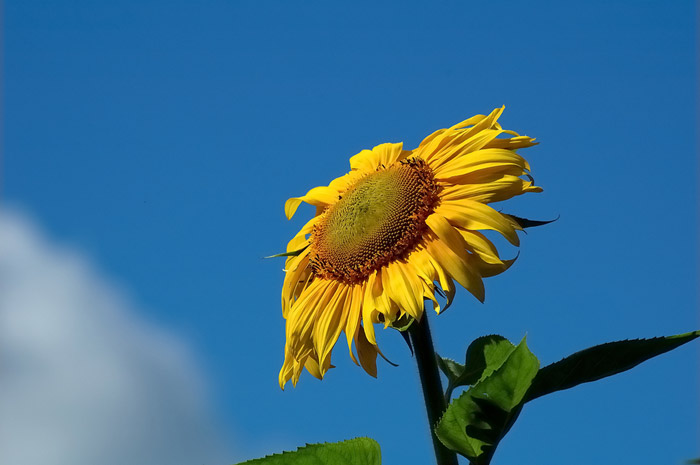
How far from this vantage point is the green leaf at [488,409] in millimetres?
2238

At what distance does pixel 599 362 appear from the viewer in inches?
95.0

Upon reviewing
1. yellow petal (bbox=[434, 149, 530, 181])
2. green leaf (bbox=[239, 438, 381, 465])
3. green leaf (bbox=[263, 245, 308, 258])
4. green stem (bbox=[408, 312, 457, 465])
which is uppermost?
green leaf (bbox=[263, 245, 308, 258])

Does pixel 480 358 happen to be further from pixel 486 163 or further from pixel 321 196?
pixel 321 196

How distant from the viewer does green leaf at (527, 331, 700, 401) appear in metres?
2.34

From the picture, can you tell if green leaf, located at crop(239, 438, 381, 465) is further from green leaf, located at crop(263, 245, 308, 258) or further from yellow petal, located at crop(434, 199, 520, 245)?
green leaf, located at crop(263, 245, 308, 258)

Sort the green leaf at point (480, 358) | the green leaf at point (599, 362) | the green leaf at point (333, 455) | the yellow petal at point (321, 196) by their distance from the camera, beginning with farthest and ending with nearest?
the yellow petal at point (321, 196)
the green leaf at point (480, 358)
the green leaf at point (333, 455)
the green leaf at point (599, 362)

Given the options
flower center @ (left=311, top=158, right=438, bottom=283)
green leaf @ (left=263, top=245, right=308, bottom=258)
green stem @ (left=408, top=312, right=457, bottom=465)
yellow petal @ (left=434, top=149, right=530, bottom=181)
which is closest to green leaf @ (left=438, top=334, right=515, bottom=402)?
green stem @ (left=408, top=312, right=457, bottom=465)

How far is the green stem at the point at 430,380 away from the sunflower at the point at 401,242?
81 millimetres

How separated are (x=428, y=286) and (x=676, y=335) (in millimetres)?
857

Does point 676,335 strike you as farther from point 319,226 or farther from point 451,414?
point 319,226

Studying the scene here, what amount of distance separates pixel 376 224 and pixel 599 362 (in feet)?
3.74

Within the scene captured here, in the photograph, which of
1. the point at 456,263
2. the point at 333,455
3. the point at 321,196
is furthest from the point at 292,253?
the point at 333,455

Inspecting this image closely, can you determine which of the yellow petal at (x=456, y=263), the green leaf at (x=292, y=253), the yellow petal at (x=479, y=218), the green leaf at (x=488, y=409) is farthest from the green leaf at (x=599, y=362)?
the green leaf at (x=292, y=253)

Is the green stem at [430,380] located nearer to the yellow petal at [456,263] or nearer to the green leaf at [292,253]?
the yellow petal at [456,263]
